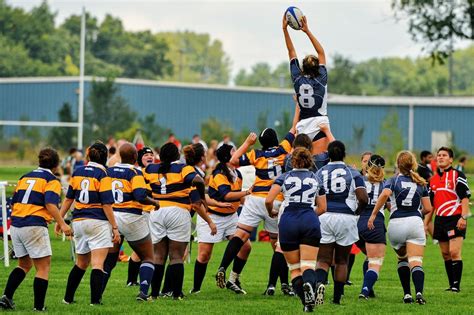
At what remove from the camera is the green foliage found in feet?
191

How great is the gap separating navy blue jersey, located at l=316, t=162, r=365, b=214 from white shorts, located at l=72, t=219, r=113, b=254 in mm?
2617

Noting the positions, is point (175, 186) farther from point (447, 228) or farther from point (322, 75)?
point (447, 228)

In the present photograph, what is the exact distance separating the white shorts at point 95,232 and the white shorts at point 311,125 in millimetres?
2839

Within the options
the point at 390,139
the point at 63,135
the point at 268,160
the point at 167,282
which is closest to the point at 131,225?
the point at 167,282

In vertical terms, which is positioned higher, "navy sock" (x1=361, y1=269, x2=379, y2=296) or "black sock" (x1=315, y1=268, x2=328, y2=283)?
"black sock" (x1=315, y1=268, x2=328, y2=283)

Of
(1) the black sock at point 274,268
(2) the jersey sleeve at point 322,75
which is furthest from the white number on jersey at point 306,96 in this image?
(1) the black sock at point 274,268

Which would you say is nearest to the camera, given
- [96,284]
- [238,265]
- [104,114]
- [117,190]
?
[96,284]

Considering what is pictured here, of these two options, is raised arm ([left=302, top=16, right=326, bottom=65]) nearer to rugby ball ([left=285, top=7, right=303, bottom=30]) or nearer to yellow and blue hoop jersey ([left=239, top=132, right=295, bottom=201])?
rugby ball ([left=285, top=7, right=303, bottom=30])

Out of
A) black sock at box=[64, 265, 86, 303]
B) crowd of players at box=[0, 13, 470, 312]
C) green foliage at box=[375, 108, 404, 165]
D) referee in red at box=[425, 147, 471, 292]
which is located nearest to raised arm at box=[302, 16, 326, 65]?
crowd of players at box=[0, 13, 470, 312]

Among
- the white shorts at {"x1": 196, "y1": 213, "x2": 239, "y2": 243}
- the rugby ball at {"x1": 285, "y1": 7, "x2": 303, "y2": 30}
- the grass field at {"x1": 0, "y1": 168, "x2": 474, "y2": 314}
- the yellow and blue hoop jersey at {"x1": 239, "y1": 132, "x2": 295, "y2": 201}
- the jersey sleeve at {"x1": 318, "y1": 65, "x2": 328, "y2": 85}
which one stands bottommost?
the grass field at {"x1": 0, "y1": 168, "x2": 474, "y2": 314}

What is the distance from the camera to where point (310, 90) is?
45.5ft

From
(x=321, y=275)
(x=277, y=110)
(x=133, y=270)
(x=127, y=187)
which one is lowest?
(x=133, y=270)

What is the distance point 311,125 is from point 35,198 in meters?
3.68

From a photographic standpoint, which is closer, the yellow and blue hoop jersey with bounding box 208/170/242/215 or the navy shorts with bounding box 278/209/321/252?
the navy shorts with bounding box 278/209/321/252
